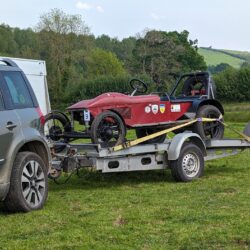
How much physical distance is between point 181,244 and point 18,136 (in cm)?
259

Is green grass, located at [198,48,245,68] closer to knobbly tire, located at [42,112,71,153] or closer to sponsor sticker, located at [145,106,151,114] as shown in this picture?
sponsor sticker, located at [145,106,151,114]

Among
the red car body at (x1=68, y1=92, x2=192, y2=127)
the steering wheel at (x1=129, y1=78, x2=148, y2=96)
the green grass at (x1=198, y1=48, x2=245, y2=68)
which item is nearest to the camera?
the red car body at (x1=68, y1=92, x2=192, y2=127)

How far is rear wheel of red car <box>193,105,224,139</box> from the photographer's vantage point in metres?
10.8

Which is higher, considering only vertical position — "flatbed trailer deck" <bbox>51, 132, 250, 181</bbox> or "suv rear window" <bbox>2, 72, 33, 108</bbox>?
"suv rear window" <bbox>2, 72, 33, 108</bbox>

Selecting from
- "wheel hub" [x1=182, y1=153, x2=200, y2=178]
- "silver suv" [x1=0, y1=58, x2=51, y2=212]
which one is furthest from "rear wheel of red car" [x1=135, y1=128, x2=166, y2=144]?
"silver suv" [x1=0, y1=58, x2=51, y2=212]

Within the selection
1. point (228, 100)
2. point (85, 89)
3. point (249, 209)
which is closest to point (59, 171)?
point (249, 209)

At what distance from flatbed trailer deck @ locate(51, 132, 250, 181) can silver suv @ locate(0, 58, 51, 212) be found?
1.34m

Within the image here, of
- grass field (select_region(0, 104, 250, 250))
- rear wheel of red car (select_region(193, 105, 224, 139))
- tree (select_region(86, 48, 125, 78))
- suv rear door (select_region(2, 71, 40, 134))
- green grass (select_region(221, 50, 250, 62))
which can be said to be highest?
green grass (select_region(221, 50, 250, 62))

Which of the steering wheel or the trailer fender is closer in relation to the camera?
the trailer fender

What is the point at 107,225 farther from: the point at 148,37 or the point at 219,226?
the point at 148,37

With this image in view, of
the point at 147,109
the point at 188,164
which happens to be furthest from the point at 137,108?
the point at 188,164

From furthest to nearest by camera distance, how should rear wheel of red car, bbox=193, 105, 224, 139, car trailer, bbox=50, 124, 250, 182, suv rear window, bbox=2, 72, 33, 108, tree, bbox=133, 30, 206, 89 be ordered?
tree, bbox=133, 30, 206, 89
rear wheel of red car, bbox=193, 105, 224, 139
car trailer, bbox=50, 124, 250, 182
suv rear window, bbox=2, 72, 33, 108

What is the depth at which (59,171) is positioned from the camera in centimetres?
901

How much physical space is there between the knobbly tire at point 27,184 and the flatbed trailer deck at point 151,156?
142 cm
